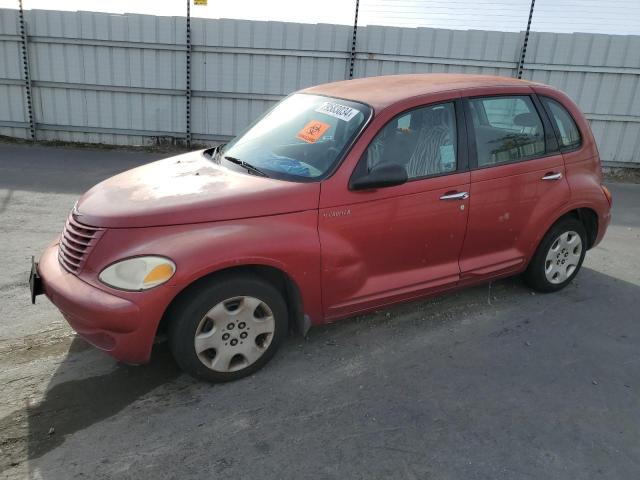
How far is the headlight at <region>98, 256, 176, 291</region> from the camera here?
2891mm

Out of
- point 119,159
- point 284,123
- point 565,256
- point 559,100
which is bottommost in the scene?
point 119,159

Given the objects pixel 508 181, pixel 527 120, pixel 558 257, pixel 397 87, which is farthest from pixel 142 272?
pixel 558 257

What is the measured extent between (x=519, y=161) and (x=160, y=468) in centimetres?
319

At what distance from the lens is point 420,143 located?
12.2 feet

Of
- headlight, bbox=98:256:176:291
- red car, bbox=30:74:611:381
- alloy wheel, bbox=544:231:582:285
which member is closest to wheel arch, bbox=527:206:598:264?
red car, bbox=30:74:611:381

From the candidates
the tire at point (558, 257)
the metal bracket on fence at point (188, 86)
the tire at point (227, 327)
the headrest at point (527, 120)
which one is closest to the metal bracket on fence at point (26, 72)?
the metal bracket on fence at point (188, 86)

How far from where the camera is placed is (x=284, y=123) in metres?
4.02

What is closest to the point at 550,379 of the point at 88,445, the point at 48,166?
the point at 88,445

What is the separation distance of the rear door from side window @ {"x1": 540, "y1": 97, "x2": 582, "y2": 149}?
0.10 meters

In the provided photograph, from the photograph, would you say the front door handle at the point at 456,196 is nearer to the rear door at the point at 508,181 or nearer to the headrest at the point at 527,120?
the rear door at the point at 508,181

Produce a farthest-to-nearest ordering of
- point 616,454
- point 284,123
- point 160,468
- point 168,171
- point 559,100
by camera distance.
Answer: point 559,100, point 284,123, point 168,171, point 616,454, point 160,468

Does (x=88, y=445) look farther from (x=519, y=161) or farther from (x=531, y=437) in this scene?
(x=519, y=161)

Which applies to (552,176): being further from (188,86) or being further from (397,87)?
(188,86)

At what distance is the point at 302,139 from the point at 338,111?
32cm
